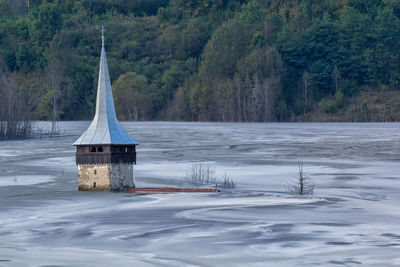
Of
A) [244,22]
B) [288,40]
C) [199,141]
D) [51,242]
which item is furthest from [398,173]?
[244,22]

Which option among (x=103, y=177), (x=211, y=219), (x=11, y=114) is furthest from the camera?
(x=11, y=114)

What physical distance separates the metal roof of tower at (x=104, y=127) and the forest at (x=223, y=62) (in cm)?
7225

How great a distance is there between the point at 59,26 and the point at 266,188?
11713 centimetres

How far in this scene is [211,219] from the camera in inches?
873

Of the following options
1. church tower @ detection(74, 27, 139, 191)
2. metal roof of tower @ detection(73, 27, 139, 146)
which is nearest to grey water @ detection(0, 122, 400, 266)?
church tower @ detection(74, 27, 139, 191)

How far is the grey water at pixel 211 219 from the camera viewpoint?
1747 centimetres

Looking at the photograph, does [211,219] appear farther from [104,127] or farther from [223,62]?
[223,62]

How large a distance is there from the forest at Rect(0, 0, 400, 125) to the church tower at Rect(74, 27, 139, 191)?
7304 cm

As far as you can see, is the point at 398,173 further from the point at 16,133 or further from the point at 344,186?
the point at 16,133

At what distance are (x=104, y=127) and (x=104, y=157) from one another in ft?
5.03

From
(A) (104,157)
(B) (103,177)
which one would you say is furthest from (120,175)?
(A) (104,157)

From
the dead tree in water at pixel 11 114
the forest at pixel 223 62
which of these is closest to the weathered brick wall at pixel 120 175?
the dead tree in water at pixel 11 114

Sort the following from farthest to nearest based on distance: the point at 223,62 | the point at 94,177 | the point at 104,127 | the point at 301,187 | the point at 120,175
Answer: the point at 223,62
the point at 104,127
the point at 120,175
the point at 94,177
the point at 301,187

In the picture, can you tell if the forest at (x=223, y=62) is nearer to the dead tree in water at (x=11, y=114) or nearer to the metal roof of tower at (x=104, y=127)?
the dead tree in water at (x=11, y=114)
